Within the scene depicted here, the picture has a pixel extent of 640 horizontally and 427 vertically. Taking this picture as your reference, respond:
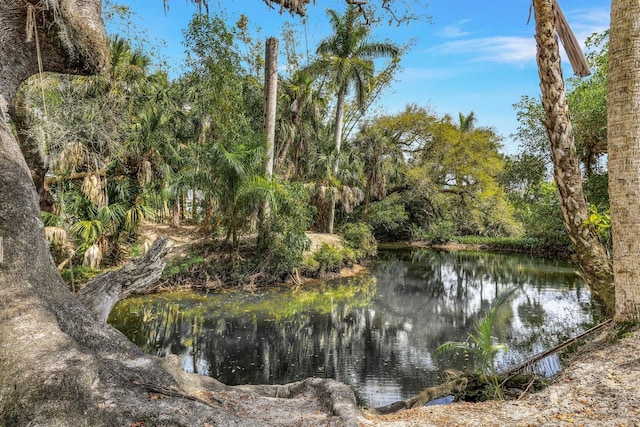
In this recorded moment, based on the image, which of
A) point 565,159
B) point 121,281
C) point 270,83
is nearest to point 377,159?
point 270,83

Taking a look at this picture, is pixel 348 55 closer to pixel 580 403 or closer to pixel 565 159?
pixel 565 159

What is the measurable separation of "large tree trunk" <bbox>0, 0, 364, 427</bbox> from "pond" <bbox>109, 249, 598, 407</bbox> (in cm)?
256

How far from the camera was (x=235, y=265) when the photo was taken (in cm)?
1365

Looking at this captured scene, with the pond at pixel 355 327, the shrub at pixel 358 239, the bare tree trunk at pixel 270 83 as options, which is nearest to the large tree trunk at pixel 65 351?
the pond at pixel 355 327

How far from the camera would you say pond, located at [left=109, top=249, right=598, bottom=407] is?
6496mm

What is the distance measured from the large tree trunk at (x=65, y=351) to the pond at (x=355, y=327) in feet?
8.39

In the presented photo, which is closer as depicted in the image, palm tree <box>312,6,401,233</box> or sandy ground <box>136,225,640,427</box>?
sandy ground <box>136,225,640,427</box>

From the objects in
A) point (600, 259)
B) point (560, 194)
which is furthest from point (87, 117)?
point (600, 259)

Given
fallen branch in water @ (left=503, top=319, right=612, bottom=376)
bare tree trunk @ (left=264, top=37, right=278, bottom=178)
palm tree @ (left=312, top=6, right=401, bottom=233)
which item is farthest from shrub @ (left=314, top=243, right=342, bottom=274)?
fallen branch in water @ (left=503, top=319, right=612, bottom=376)

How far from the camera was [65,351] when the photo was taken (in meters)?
2.04

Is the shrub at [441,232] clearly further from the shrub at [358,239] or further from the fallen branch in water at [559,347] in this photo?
the fallen branch in water at [559,347]

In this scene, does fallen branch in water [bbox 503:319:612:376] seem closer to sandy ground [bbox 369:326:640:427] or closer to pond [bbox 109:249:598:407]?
sandy ground [bbox 369:326:640:427]

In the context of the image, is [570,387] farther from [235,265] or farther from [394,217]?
[394,217]

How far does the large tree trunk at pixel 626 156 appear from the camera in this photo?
3.65 metres
